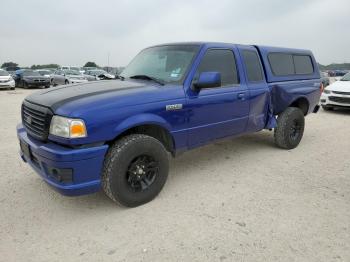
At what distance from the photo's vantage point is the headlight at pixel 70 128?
2965 mm

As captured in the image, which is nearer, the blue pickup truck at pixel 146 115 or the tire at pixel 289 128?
the blue pickup truck at pixel 146 115

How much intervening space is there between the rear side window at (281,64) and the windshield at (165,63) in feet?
6.07

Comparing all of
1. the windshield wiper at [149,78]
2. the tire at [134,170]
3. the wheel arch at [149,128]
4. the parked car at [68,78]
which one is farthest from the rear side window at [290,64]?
the parked car at [68,78]

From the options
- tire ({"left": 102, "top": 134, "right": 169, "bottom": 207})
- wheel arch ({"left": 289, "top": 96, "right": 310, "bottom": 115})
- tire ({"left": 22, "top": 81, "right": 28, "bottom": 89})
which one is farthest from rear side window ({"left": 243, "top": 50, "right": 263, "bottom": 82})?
tire ({"left": 22, "top": 81, "right": 28, "bottom": 89})

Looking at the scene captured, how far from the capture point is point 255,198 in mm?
3719

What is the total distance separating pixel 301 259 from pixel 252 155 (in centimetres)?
292

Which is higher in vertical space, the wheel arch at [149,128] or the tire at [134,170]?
the wheel arch at [149,128]

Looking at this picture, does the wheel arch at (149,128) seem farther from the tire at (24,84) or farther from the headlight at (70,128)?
the tire at (24,84)

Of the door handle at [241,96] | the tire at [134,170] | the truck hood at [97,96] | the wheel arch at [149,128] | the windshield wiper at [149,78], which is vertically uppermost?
the windshield wiper at [149,78]

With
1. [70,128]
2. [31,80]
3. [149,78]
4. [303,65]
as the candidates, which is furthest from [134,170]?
[31,80]

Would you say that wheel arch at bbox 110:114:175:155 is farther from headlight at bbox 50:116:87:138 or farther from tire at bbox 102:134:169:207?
headlight at bbox 50:116:87:138

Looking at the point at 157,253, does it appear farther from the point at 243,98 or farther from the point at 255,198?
the point at 243,98

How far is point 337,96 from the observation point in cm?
1016

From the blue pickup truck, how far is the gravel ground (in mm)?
399
